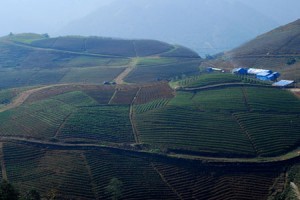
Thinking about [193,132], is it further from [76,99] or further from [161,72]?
[161,72]

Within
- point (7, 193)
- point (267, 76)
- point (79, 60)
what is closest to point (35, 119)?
point (7, 193)

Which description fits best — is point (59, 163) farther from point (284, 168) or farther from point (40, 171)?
point (284, 168)

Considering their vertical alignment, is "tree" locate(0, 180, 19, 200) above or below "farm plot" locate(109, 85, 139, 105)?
below

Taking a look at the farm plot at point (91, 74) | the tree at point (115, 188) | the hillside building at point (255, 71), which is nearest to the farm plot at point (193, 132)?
the tree at point (115, 188)

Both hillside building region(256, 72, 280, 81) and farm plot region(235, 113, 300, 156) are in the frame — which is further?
hillside building region(256, 72, 280, 81)

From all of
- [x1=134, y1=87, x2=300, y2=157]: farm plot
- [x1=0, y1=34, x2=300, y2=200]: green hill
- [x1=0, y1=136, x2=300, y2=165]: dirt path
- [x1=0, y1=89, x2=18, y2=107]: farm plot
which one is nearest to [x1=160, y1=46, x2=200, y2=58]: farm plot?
[x1=0, y1=34, x2=300, y2=200]: green hill

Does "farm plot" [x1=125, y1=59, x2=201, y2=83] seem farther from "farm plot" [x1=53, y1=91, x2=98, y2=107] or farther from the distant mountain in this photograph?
"farm plot" [x1=53, y1=91, x2=98, y2=107]

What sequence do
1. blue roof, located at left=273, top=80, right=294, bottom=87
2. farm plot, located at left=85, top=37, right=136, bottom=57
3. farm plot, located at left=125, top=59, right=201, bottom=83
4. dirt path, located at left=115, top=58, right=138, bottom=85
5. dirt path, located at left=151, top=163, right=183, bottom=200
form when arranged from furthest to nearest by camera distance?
farm plot, located at left=85, top=37, right=136, bottom=57
farm plot, located at left=125, top=59, right=201, bottom=83
dirt path, located at left=115, top=58, right=138, bottom=85
blue roof, located at left=273, top=80, right=294, bottom=87
dirt path, located at left=151, top=163, right=183, bottom=200
